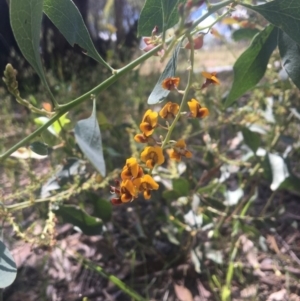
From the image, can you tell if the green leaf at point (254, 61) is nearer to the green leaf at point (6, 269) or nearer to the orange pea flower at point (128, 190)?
the orange pea flower at point (128, 190)

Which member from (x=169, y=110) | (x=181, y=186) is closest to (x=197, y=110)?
(x=169, y=110)

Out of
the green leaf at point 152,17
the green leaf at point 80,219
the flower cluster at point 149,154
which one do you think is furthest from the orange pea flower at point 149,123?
the green leaf at point 80,219

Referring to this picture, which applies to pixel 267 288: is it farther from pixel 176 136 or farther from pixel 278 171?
pixel 176 136

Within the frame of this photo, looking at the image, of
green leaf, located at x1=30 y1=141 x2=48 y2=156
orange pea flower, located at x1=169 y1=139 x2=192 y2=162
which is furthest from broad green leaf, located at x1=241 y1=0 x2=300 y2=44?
green leaf, located at x1=30 y1=141 x2=48 y2=156

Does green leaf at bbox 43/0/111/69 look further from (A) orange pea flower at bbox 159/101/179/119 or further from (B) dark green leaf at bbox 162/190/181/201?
(B) dark green leaf at bbox 162/190/181/201

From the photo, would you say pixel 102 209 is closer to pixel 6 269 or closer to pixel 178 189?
pixel 178 189

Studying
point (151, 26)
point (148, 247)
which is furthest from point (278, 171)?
point (151, 26)
